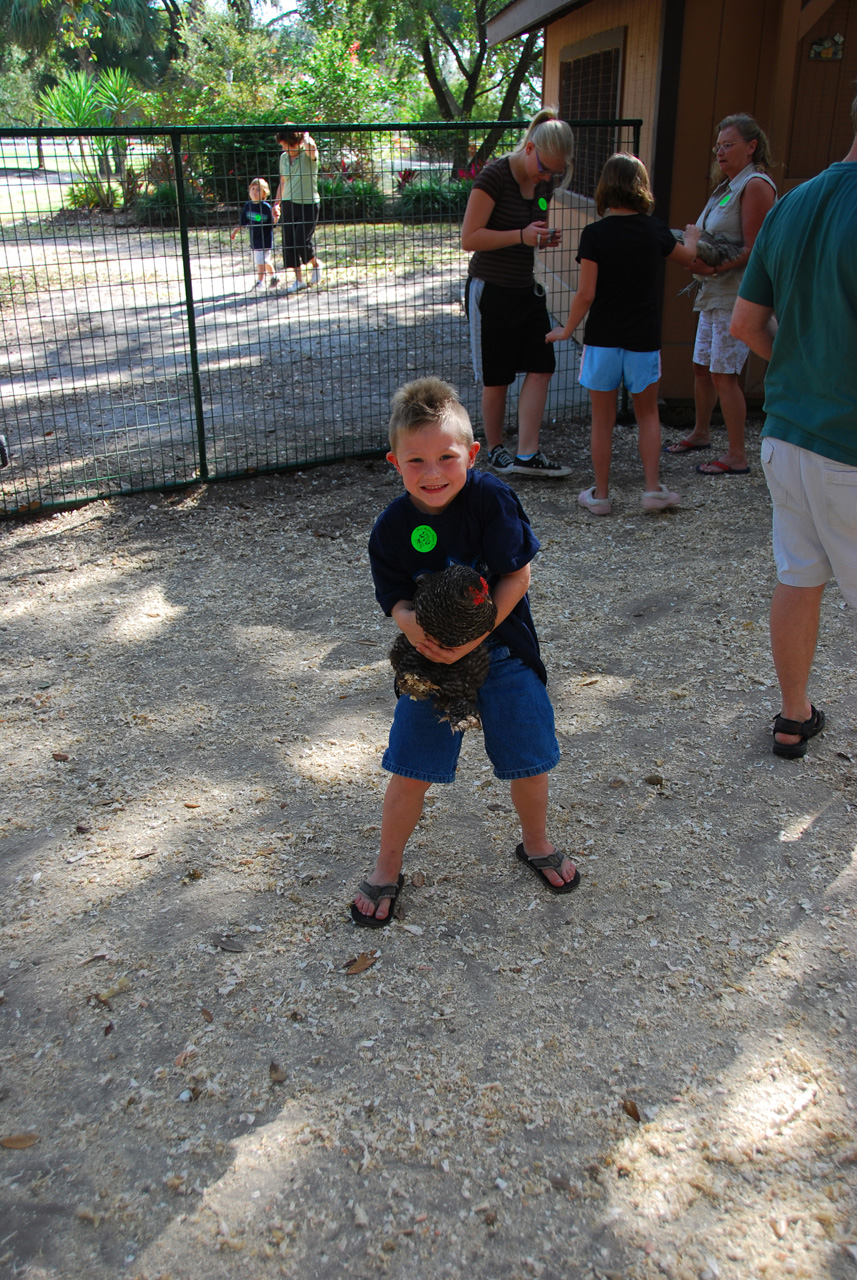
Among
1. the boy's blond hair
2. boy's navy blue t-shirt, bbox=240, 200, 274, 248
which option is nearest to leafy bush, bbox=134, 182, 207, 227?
boy's navy blue t-shirt, bbox=240, 200, 274, 248

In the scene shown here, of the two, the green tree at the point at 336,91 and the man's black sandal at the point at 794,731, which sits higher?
the green tree at the point at 336,91

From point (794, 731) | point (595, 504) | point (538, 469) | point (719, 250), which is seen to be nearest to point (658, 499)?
point (595, 504)

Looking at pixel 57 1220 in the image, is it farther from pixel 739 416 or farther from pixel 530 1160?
pixel 739 416

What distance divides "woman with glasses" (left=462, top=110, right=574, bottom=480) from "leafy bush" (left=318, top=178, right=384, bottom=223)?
925 millimetres

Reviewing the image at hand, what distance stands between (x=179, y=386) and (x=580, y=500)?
4.33 metres

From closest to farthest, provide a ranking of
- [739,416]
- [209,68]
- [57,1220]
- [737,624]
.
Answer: [57,1220] < [737,624] < [739,416] < [209,68]

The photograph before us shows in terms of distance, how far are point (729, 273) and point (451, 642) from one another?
4562 millimetres

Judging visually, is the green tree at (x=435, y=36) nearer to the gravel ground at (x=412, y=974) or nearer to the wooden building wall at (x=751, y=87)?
the wooden building wall at (x=751, y=87)

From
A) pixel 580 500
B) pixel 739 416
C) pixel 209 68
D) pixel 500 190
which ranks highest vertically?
pixel 209 68

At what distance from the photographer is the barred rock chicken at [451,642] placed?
6.87 feet

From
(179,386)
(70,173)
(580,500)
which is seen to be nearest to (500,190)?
(580,500)

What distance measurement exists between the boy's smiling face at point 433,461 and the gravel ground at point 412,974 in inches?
48.4

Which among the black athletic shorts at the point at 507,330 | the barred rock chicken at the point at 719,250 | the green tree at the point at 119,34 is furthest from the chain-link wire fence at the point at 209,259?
the green tree at the point at 119,34

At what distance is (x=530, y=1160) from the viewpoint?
1955 mm
